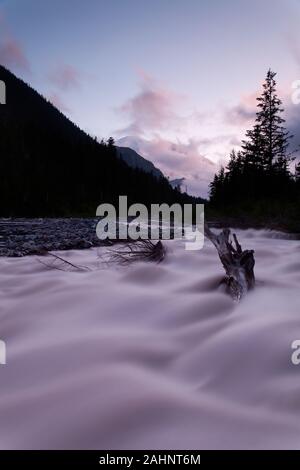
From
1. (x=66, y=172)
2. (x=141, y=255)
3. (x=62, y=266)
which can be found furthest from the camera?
(x=66, y=172)

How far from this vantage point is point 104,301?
3.28 metres

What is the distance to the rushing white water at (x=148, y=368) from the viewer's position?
138 cm

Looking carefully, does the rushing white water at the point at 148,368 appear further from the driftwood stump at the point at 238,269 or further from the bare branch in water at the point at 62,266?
the bare branch in water at the point at 62,266

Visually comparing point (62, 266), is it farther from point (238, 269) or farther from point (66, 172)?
point (66, 172)

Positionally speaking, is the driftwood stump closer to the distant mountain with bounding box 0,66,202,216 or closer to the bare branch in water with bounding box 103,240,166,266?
the bare branch in water with bounding box 103,240,166,266

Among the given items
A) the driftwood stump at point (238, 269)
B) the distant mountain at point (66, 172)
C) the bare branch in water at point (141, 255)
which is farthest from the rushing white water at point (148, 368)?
the distant mountain at point (66, 172)

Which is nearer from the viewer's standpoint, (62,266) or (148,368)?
(148,368)

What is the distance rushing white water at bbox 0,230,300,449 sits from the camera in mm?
1382

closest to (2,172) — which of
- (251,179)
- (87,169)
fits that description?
(87,169)

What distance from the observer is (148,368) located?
6.39 ft

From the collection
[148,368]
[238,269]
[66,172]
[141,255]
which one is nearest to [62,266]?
[141,255]

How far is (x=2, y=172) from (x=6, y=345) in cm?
6560

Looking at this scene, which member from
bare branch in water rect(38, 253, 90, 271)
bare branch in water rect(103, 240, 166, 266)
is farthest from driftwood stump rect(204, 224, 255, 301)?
bare branch in water rect(38, 253, 90, 271)
